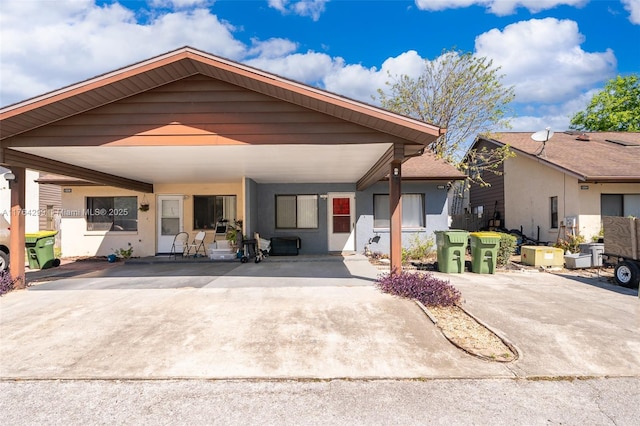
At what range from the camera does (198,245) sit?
11.5m

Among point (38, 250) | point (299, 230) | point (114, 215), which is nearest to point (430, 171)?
point (299, 230)

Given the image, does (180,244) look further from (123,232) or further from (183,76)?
(183,76)

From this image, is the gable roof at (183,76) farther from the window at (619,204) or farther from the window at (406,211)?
the window at (619,204)

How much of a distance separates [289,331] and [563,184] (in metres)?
11.3

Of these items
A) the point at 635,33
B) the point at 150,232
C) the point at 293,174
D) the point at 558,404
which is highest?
the point at 635,33

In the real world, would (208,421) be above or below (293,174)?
below

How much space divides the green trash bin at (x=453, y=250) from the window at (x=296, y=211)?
454 cm

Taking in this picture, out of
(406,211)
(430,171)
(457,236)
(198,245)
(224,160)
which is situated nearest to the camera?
(224,160)

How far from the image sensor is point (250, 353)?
3850mm

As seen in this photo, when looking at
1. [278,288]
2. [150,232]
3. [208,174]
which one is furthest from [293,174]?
[150,232]

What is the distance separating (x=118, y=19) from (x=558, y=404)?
13714 mm

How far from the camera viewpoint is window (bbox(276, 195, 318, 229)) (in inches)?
463

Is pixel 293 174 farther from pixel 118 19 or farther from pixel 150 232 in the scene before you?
pixel 118 19

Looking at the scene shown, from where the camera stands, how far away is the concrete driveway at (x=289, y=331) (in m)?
3.56
